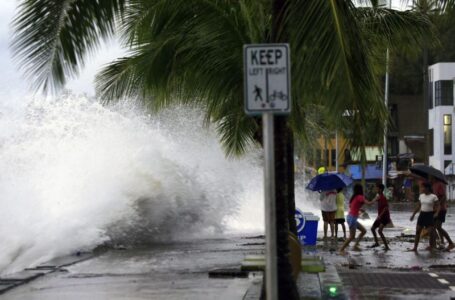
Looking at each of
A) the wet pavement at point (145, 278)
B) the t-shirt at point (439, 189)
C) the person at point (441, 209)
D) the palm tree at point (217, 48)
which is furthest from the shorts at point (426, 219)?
→ the palm tree at point (217, 48)

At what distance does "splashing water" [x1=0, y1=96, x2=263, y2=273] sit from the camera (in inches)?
760

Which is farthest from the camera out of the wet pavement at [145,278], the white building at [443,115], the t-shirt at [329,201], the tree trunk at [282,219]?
the white building at [443,115]

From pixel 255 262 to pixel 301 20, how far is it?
4.15m

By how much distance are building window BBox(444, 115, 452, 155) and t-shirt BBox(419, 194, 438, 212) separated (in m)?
49.2

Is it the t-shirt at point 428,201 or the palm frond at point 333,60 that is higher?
the palm frond at point 333,60

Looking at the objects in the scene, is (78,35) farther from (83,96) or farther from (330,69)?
(83,96)

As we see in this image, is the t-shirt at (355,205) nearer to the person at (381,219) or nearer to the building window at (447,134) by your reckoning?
the person at (381,219)

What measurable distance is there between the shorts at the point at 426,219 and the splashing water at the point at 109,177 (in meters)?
7.36

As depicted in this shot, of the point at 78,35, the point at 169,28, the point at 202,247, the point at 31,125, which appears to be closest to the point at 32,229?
the point at 202,247

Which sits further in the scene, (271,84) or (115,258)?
(115,258)

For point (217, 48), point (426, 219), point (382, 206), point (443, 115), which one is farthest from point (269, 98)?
point (443, 115)

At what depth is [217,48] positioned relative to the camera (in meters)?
11.0

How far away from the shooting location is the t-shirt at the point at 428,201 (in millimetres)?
17391

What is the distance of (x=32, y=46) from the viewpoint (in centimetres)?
774
